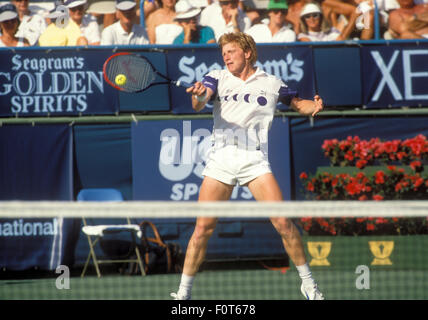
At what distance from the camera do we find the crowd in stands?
863 cm

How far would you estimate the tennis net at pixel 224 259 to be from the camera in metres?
6.62

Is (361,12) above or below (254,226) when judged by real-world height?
above

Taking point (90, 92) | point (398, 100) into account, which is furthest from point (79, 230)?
point (398, 100)

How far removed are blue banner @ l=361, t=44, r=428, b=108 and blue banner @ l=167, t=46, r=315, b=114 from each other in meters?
0.67

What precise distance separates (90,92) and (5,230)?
1.78m

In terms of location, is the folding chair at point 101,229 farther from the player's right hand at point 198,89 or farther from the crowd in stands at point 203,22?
the player's right hand at point 198,89

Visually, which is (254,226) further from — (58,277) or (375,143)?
(58,277)

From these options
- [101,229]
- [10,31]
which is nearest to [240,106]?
[101,229]

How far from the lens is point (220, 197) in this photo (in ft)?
16.4

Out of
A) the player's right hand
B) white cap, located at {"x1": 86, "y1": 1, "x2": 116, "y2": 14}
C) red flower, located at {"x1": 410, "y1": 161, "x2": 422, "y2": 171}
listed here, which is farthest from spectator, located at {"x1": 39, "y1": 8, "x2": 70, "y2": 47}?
the player's right hand

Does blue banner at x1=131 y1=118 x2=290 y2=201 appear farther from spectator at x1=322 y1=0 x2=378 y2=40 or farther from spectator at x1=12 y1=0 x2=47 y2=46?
spectator at x1=12 y1=0 x2=47 y2=46

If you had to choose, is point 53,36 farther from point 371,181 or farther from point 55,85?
point 371,181

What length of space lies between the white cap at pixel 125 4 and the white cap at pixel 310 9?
202cm

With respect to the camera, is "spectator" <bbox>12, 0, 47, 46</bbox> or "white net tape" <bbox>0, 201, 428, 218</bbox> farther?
"spectator" <bbox>12, 0, 47, 46</bbox>
